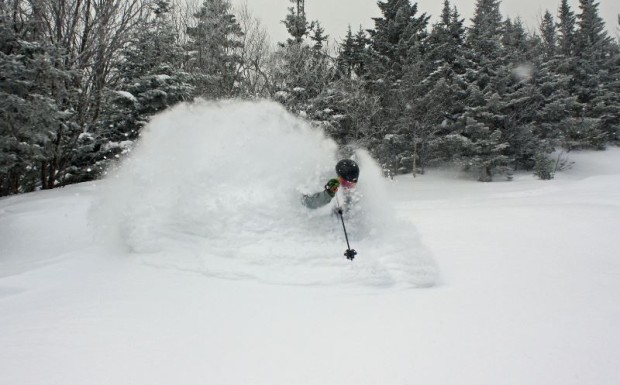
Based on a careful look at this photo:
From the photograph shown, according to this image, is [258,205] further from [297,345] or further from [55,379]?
[55,379]

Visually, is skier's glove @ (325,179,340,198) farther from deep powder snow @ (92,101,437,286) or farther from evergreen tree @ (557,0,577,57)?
evergreen tree @ (557,0,577,57)

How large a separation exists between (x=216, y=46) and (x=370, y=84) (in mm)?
9973

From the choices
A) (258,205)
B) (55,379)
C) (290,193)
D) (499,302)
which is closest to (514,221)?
(499,302)

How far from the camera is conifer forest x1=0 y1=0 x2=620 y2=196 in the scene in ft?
39.8

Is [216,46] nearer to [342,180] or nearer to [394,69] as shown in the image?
[394,69]

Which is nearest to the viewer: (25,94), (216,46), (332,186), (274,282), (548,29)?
(274,282)

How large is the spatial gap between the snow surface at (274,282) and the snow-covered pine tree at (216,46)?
15402mm

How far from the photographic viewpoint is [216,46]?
68.8ft

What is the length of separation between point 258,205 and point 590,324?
345 cm

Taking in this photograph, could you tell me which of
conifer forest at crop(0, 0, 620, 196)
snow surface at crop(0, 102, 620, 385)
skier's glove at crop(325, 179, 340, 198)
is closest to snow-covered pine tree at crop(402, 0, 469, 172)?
conifer forest at crop(0, 0, 620, 196)

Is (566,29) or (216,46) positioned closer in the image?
(216,46)

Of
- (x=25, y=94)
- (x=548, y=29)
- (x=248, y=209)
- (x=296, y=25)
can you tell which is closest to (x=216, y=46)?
(x=296, y=25)

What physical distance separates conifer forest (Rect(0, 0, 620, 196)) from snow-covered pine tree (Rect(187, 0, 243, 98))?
75mm

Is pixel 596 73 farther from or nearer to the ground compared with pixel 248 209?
farther from the ground
